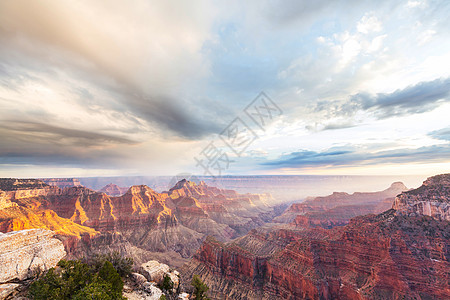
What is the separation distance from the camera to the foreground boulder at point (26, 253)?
1941cm

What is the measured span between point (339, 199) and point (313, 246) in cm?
12450

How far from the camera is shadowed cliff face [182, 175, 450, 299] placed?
37.0 m

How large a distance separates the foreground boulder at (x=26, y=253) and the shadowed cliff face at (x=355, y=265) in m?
43.9

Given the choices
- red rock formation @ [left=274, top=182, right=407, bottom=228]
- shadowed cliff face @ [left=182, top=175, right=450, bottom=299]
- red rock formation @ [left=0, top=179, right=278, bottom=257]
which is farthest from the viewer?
red rock formation @ [left=274, top=182, right=407, bottom=228]

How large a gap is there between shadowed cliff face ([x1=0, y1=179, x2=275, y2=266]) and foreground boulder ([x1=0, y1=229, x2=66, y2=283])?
2222 inches

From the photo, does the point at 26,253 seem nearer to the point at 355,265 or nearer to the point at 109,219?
the point at 355,265

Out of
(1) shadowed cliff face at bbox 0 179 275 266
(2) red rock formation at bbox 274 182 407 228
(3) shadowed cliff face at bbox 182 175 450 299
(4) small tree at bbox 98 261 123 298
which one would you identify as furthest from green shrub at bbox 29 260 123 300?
(2) red rock formation at bbox 274 182 407 228

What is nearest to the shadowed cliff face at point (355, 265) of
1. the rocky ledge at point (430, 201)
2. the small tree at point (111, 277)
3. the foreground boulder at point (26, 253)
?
the rocky ledge at point (430, 201)

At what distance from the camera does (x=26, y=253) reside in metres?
21.6

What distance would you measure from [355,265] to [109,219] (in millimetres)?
118698

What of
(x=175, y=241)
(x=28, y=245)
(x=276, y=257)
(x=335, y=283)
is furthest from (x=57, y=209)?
(x=335, y=283)

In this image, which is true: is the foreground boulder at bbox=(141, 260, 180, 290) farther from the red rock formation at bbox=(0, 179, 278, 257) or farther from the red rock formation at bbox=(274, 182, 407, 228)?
the red rock formation at bbox=(274, 182, 407, 228)

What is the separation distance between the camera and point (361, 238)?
4819 cm

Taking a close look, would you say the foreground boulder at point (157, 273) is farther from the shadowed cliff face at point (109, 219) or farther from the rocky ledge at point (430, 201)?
the rocky ledge at point (430, 201)
